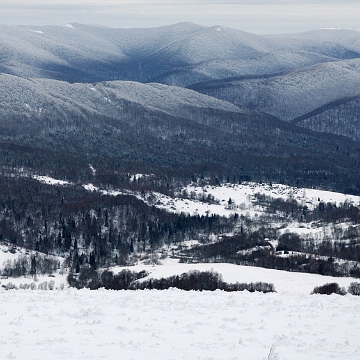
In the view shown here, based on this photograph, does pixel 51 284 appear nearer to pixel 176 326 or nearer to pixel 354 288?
pixel 354 288

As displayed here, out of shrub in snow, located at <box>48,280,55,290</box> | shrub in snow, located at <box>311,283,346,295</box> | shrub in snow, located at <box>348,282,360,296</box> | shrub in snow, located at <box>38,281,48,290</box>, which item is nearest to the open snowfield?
shrub in snow, located at <box>348,282,360,296</box>

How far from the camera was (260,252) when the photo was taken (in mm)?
118938

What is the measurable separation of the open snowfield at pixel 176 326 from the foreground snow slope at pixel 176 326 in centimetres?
4

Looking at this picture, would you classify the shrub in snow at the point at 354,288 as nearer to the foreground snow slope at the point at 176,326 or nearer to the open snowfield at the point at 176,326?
the open snowfield at the point at 176,326

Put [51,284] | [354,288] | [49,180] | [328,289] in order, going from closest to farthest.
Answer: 1. [328,289]
2. [354,288]
3. [51,284]
4. [49,180]

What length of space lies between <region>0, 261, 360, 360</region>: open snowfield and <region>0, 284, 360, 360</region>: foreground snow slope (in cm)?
4

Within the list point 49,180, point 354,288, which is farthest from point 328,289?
point 49,180

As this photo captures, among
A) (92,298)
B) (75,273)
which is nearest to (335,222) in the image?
(75,273)

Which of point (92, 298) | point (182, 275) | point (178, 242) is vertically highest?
point (92, 298)

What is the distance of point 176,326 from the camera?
35281 mm

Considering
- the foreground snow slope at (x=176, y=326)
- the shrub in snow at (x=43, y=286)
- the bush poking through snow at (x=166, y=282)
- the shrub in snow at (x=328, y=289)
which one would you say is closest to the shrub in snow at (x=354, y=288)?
the shrub in snow at (x=328, y=289)

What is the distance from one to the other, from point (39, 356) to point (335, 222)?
5182 inches

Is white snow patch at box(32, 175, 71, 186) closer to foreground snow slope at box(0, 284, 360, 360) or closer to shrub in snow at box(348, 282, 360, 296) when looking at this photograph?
shrub in snow at box(348, 282, 360, 296)

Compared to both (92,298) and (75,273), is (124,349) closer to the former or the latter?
(92,298)
